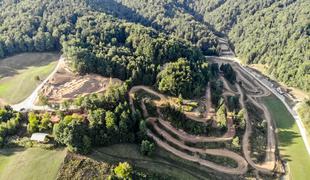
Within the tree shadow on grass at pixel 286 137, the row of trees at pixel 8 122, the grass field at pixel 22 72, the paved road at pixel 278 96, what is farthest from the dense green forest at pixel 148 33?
the tree shadow on grass at pixel 286 137

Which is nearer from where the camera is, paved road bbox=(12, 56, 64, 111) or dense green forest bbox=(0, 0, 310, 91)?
paved road bbox=(12, 56, 64, 111)

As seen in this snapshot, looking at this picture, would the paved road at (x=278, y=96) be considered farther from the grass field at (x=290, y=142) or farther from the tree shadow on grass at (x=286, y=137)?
the tree shadow on grass at (x=286, y=137)

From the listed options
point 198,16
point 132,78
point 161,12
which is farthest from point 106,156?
point 198,16

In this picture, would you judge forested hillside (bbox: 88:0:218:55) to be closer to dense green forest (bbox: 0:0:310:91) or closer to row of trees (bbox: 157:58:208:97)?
dense green forest (bbox: 0:0:310:91)

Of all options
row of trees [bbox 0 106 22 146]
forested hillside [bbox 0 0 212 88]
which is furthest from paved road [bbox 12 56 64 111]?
forested hillside [bbox 0 0 212 88]

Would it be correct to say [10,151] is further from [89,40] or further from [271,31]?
Answer: [271,31]

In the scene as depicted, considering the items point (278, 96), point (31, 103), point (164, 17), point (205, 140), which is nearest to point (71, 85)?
point (31, 103)

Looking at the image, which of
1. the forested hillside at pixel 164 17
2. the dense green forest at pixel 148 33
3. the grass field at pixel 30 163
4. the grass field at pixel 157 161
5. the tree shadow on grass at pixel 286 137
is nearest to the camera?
the grass field at pixel 30 163
